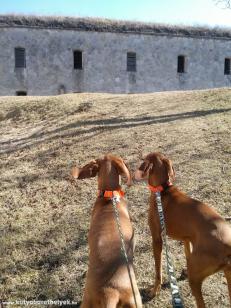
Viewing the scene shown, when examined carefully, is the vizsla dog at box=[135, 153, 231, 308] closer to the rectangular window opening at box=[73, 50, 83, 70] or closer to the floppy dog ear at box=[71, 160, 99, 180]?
the floppy dog ear at box=[71, 160, 99, 180]

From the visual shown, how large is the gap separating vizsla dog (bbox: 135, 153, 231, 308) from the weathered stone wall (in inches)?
910

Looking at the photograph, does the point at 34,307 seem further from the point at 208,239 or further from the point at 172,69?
the point at 172,69

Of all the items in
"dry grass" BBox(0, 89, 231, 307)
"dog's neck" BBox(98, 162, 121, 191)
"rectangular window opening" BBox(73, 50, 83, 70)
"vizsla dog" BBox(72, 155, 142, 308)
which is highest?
"rectangular window opening" BBox(73, 50, 83, 70)

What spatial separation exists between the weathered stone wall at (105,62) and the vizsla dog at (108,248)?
23099 mm

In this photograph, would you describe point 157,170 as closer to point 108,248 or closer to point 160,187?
point 160,187

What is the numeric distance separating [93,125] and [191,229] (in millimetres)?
6188

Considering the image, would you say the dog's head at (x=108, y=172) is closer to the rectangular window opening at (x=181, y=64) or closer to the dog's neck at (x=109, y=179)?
the dog's neck at (x=109, y=179)

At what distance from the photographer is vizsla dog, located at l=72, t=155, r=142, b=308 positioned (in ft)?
10.4

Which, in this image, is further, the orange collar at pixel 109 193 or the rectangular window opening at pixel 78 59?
the rectangular window opening at pixel 78 59

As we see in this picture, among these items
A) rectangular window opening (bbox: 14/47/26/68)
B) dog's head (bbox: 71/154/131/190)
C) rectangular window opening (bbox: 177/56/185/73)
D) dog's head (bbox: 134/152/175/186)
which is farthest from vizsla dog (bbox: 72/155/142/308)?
rectangular window opening (bbox: 177/56/185/73)

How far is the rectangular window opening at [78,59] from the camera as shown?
28.0 m

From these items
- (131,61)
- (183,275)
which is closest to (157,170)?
(183,275)

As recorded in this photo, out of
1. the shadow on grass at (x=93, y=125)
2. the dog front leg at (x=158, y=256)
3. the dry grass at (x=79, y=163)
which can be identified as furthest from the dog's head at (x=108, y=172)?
the shadow on grass at (x=93, y=125)

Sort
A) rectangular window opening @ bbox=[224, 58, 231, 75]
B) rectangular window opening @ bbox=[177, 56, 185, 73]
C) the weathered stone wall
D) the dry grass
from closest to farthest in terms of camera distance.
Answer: the dry grass
the weathered stone wall
rectangular window opening @ bbox=[177, 56, 185, 73]
rectangular window opening @ bbox=[224, 58, 231, 75]
